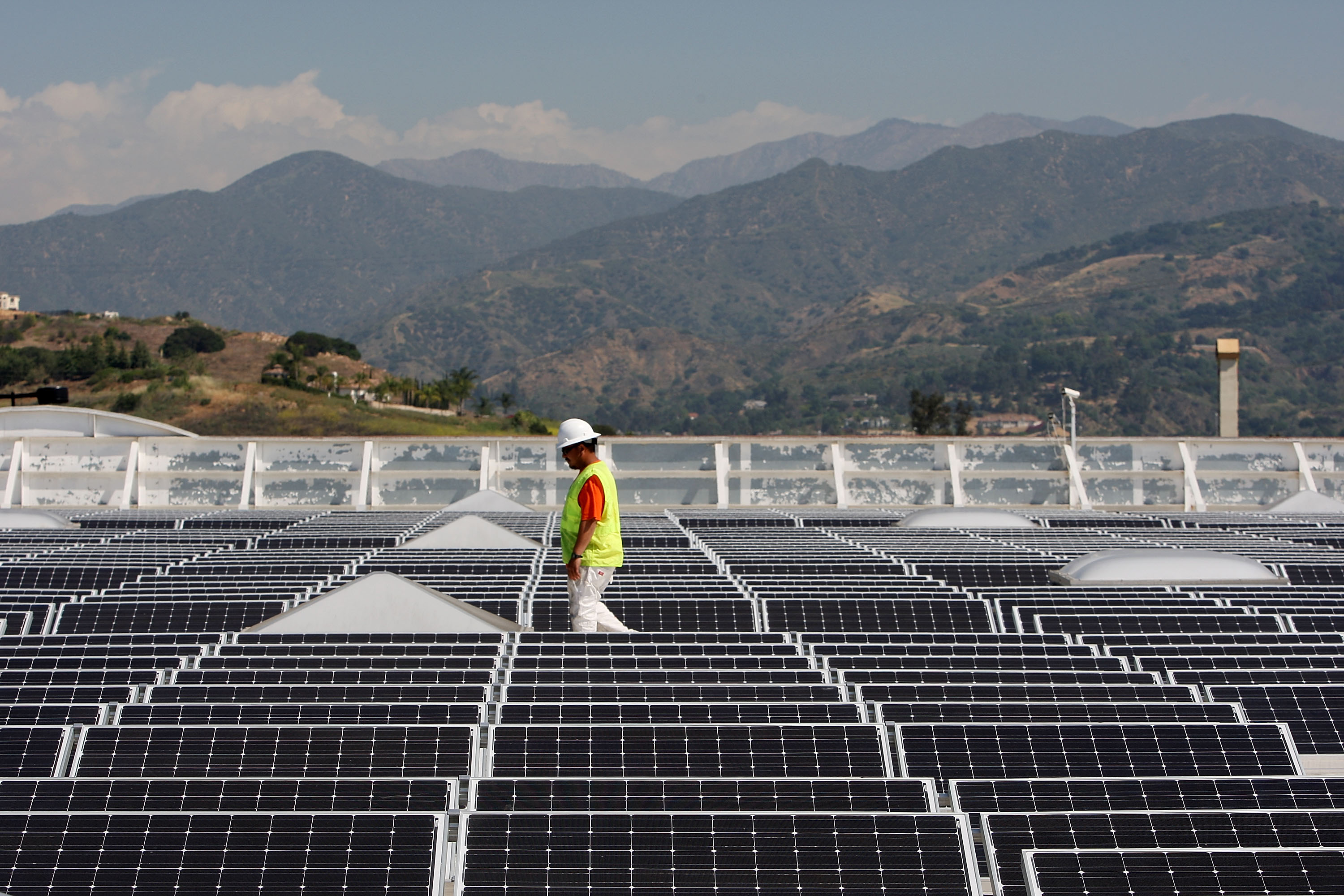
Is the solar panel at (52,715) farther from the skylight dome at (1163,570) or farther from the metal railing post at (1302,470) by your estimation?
the metal railing post at (1302,470)

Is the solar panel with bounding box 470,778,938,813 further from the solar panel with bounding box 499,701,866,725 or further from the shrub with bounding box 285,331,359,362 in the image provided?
the shrub with bounding box 285,331,359,362

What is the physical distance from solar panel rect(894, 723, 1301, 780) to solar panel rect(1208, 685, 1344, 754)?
70 cm

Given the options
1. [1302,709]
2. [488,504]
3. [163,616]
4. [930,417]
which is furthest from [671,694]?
[930,417]

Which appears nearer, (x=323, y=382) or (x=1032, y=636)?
(x=1032, y=636)

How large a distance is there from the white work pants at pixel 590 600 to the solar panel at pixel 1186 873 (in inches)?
162

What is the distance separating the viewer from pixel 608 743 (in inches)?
241

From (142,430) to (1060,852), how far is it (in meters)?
26.2

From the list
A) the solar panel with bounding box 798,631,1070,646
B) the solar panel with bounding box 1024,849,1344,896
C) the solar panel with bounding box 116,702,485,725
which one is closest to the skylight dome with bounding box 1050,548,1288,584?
the solar panel with bounding box 798,631,1070,646

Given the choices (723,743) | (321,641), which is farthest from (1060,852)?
(321,641)

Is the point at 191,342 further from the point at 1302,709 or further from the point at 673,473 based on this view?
the point at 1302,709

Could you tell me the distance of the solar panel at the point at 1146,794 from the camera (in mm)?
5566

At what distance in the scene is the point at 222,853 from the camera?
4914 millimetres

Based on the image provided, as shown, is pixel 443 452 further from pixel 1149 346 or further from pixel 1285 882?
pixel 1149 346

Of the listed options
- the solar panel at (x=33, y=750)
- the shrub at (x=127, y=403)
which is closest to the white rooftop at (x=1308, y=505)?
the solar panel at (x=33, y=750)
